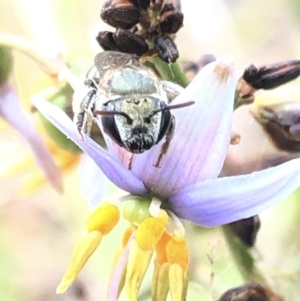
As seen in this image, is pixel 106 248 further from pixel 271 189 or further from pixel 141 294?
pixel 271 189

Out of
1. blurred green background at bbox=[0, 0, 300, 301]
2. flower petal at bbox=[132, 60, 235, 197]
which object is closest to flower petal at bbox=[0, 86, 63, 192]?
blurred green background at bbox=[0, 0, 300, 301]

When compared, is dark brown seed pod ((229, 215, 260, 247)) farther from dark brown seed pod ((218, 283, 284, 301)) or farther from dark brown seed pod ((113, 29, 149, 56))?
dark brown seed pod ((113, 29, 149, 56))

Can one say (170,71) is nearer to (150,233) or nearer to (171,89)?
(171,89)

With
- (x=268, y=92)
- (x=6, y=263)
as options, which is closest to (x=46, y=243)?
(x=6, y=263)

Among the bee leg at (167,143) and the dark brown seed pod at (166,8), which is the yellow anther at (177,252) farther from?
the dark brown seed pod at (166,8)

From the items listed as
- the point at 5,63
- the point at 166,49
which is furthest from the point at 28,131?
the point at 166,49
